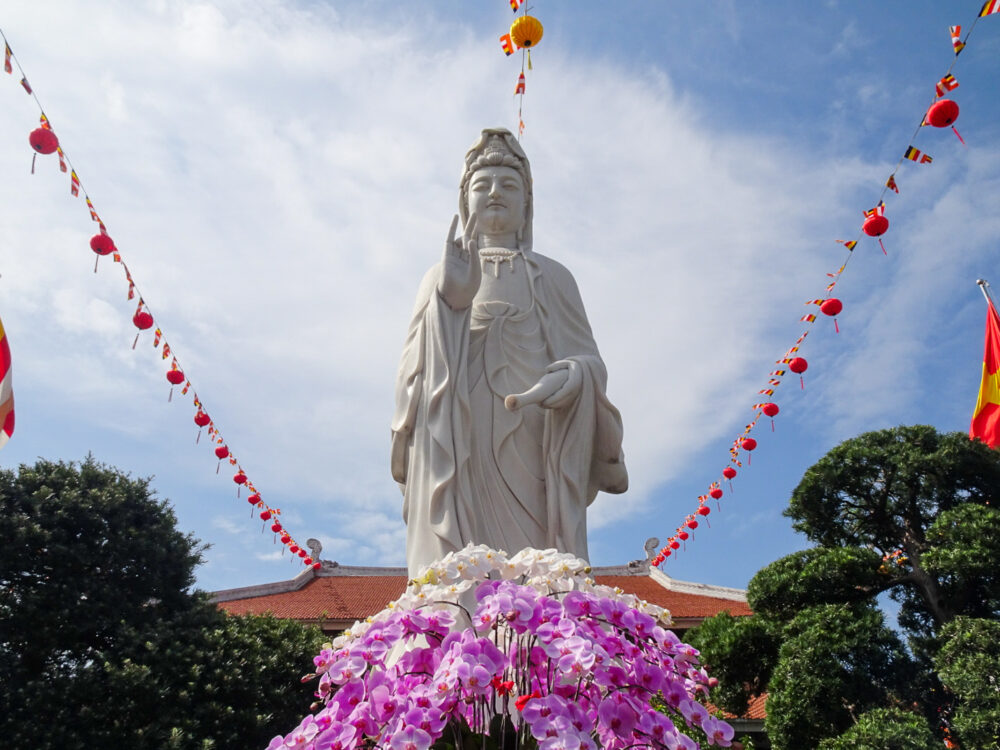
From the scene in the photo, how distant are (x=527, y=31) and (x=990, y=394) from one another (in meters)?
7.91

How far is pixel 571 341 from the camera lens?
6.14 metres

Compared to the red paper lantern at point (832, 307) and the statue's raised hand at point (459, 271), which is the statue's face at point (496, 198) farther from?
the red paper lantern at point (832, 307)

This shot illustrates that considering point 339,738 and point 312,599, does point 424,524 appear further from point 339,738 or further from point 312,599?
point 312,599

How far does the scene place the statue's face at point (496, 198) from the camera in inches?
248

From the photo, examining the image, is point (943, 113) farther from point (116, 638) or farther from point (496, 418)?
point (116, 638)

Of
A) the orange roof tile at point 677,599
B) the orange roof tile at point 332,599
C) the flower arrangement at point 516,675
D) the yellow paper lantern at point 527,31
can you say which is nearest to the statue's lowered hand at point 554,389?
the flower arrangement at point 516,675

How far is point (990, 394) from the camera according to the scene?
38.7 ft

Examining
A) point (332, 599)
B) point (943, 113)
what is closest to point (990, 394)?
point (943, 113)

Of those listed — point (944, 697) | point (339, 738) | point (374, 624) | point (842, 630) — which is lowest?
point (339, 738)

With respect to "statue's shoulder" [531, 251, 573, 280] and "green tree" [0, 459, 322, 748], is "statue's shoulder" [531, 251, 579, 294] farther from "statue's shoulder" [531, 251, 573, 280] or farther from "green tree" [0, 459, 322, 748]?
"green tree" [0, 459, 322, 748]

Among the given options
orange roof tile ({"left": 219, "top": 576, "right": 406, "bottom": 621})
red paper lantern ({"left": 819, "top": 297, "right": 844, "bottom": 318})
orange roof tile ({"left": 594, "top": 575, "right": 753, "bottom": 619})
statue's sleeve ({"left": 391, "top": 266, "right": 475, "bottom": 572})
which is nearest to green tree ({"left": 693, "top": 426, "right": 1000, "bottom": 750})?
red paper lantern ({"left": 819, "top": 297, "right": 844, "bottom": 318})

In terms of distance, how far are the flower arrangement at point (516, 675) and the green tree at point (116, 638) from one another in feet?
26.9

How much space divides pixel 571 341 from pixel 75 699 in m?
7.18

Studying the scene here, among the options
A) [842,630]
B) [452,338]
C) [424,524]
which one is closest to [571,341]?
[452,338]
